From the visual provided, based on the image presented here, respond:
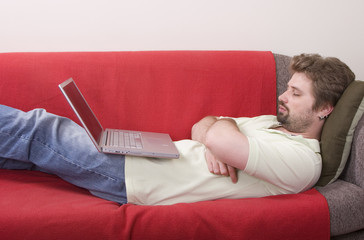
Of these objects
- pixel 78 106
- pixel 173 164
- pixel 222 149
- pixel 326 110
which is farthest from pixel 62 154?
pixel 326 110

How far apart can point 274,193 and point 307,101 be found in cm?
45

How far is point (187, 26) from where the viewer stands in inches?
77.5

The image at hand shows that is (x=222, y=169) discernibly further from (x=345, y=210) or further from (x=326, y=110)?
(x=326, y=110)

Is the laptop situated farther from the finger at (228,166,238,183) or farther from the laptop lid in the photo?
the finger at (228,166,238,183)

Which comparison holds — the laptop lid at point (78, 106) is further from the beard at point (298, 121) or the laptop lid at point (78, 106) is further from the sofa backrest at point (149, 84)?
the beard at point (298, 121)

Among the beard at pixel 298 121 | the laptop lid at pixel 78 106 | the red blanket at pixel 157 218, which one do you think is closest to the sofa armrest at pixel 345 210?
the red blanket at pixel 157 218

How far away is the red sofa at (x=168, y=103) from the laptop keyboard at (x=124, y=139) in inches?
7.3

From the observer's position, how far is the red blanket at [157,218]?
3.54ft

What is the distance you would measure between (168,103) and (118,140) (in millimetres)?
425

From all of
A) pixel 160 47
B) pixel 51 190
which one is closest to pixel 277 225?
pixel 51 190

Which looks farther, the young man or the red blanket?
the young man

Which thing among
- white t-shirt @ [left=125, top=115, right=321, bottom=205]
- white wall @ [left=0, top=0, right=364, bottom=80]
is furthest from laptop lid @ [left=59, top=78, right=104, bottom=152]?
white wall @ [left=0, top=0, right=364, bottom=80]

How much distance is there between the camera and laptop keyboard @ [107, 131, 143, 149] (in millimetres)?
1315

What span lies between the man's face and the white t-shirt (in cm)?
19
